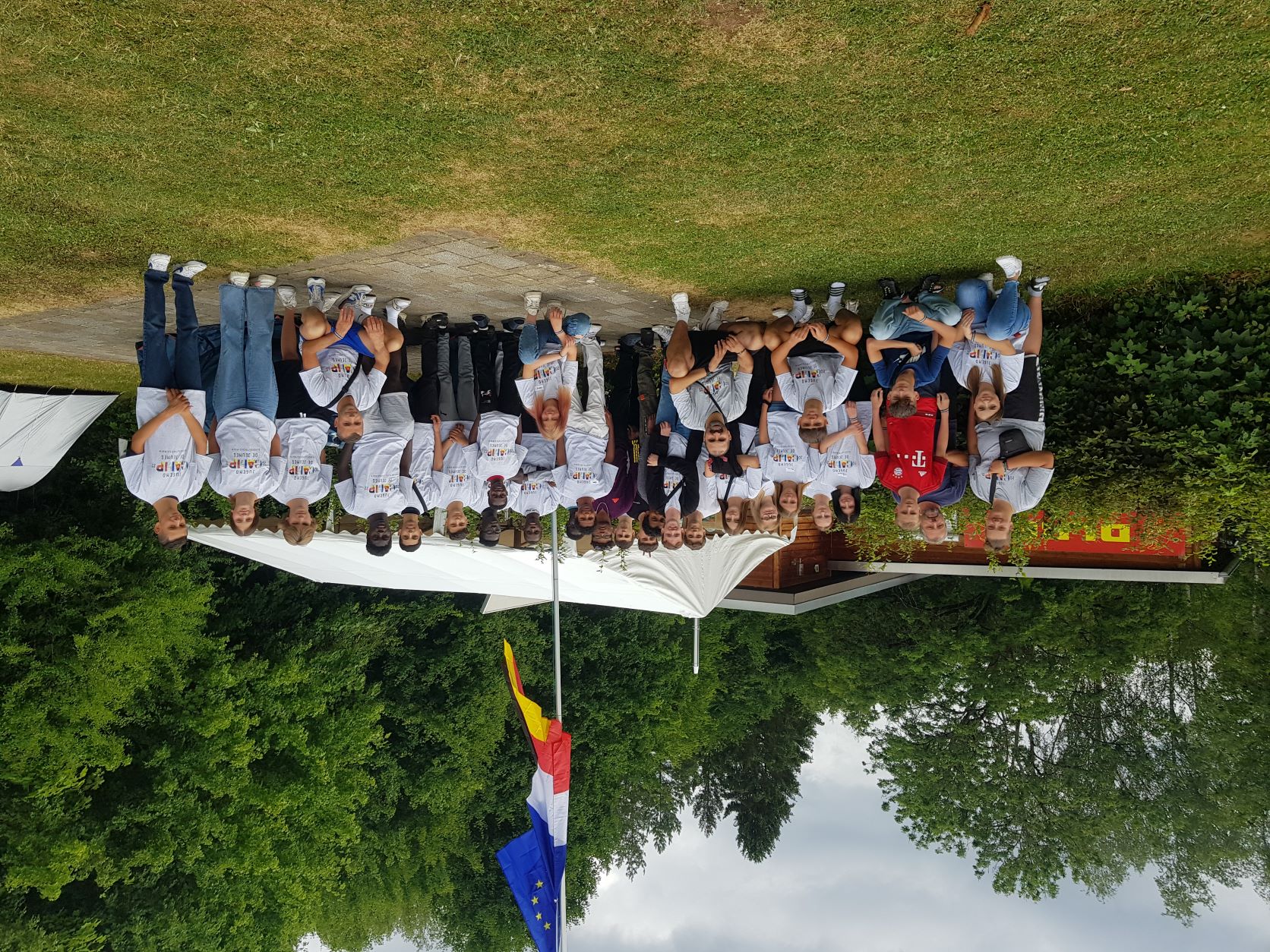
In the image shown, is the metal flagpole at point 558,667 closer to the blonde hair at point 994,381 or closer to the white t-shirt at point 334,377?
the white t-shirt at point 334,377

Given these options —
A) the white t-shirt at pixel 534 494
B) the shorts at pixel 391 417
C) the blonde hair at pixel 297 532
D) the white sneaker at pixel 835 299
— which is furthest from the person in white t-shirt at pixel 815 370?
the blonde hair at pixel 297 532

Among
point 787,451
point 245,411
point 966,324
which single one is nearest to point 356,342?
point 245,411

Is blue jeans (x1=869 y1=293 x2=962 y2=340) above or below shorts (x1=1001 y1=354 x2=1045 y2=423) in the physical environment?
above

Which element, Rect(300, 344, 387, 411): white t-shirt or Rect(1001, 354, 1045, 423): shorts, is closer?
Rect(300, 344, 387, 411): white t-shirt

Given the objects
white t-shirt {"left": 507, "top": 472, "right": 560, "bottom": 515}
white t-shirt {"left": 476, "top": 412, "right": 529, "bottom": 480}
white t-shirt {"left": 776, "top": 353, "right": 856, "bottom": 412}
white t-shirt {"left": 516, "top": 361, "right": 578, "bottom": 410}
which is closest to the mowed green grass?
white t-shirt {"left": 776, "top": 353, "right": 856, "bottom": 412}

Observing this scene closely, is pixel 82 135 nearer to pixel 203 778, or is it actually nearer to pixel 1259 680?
pixel 203 778

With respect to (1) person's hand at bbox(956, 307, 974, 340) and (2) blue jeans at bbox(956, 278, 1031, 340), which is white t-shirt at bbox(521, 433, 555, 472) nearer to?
(1) person's hand at bbox(956, 307, 974, 340)

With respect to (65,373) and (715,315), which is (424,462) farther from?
(65,373)
